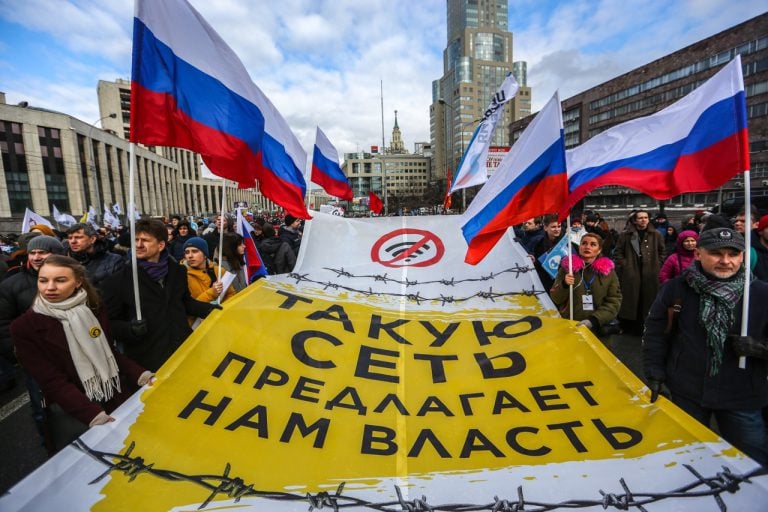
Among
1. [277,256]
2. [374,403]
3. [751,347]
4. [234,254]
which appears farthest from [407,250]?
[277,256]

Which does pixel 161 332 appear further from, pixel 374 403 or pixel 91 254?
pixel 91 254

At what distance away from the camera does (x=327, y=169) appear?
22.6 feet

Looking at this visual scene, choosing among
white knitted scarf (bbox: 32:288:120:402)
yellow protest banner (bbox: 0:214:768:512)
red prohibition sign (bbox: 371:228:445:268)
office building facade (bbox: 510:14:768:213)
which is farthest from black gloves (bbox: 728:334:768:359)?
office building facade (bbox: 510:14:768:213)

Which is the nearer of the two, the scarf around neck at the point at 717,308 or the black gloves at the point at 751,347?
the black gloves at the point at 751,347

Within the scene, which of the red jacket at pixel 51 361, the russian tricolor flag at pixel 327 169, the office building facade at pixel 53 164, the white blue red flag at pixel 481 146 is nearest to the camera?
the red jacket at pixel 51 361

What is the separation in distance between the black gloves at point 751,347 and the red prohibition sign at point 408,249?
2.45m

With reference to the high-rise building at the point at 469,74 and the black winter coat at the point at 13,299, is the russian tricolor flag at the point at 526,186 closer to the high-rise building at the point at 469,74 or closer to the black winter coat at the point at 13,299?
the black winter coat at the point at 13,299

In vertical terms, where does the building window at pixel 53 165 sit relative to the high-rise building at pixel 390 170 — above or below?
below

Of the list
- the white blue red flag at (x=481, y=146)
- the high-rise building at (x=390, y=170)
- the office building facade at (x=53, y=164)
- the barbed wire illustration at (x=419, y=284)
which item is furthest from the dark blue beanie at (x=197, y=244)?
the high-rise building at (x=390, y=170)

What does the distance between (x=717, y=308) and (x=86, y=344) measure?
12.5 feet

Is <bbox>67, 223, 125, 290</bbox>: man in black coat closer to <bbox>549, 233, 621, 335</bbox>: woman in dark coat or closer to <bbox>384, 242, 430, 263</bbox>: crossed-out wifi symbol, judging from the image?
<bbox>384, 242, 430, 263</bbox>: crossed-out wifi symbol

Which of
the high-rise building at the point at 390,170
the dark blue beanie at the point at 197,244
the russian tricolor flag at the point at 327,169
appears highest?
the high-rise building at the point at 390,170

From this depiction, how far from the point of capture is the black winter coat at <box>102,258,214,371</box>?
273cm

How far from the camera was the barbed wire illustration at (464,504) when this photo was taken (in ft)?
5.23
